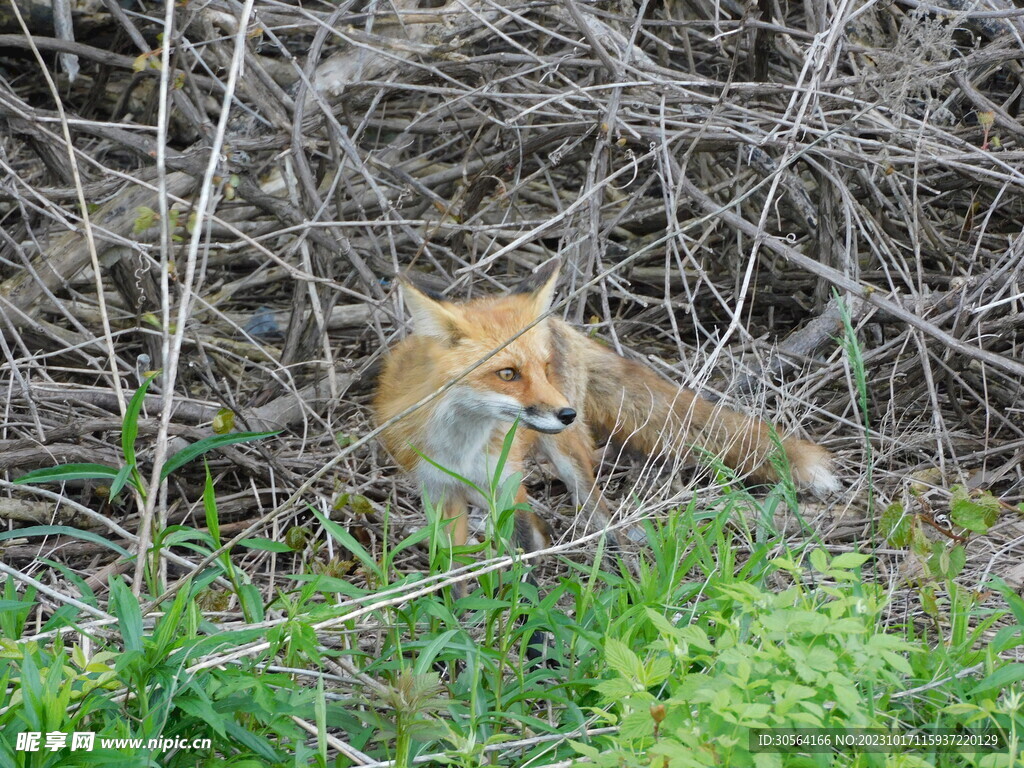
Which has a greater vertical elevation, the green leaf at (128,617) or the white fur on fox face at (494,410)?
the green leaf at (128,617)

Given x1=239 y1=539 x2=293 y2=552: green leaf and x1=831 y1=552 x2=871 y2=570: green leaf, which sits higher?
x1=831 y1=552 x2=871 y2=570: green leaf

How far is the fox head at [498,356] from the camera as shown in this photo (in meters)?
3.55

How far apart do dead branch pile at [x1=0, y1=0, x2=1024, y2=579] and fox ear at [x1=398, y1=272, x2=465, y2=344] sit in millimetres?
204

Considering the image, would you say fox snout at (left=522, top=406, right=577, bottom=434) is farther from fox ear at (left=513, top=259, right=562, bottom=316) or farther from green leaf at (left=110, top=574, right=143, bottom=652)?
green leaf at (left=110, top=574, right=143, bottom=652)

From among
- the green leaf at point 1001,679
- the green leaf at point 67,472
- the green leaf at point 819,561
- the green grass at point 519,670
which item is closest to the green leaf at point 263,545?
the green grass at point 519,670

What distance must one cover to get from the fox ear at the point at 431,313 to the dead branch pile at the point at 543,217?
0.20 meters

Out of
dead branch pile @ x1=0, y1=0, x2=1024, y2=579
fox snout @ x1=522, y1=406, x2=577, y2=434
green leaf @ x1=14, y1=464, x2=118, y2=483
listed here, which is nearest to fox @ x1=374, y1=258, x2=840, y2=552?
fox snout @ x1=522, y1=406, x2=577, y2=434

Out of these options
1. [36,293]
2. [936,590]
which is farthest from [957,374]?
[36,293]

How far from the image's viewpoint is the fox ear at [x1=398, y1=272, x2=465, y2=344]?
3625 mm

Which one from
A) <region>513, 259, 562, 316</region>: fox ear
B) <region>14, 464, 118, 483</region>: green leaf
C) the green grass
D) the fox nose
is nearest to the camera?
the green grass

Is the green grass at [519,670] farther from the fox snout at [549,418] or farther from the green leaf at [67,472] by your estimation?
the fox snout at [549,418]

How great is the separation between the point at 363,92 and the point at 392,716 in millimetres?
3391

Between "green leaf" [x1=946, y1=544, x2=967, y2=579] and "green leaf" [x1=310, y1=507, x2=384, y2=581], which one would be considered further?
"green leaf" [x1=946, y1=544, x2=967, y2=579]

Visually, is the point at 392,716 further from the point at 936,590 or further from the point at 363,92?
the point at 363,92
